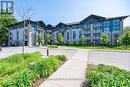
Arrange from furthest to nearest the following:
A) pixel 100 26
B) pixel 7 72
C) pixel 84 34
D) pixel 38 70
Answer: pixel 84 34 → pixel 100 26 → pixel 7 72 → pixel 38 70

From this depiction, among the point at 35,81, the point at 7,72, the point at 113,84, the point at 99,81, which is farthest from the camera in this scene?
the point at 7,72

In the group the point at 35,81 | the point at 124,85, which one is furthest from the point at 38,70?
the point at 124,85

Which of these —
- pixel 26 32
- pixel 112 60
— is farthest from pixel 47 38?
pixel 112 60

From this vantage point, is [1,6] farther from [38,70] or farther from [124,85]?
[124,85]

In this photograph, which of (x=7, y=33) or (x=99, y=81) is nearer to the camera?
(x=99, y=81)

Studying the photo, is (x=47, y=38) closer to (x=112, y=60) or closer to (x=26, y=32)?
(x=26, y=32)

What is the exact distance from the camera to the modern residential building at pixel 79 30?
7500cm

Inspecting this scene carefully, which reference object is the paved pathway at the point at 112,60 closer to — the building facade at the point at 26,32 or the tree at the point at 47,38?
the building facade at the point at 26,32

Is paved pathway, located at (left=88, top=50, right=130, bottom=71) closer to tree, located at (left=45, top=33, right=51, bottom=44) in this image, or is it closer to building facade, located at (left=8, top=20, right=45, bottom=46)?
building facade, located at (left=8, top=20, right=45, bottom=46)

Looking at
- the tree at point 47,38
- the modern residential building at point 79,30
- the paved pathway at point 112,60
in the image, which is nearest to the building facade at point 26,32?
the modern residential building at point 79,30

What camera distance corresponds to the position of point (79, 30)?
88.1 m

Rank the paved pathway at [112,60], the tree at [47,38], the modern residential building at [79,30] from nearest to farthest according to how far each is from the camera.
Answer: the paved pathway at [112,60] < the modern residential building at [79,30] < the tree at [47,38]

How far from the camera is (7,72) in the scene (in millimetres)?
10859

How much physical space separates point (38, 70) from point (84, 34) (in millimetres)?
77222
